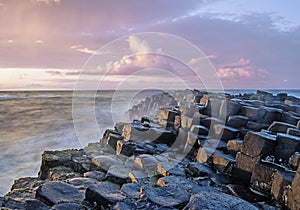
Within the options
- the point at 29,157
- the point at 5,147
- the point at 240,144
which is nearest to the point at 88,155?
the point at 240,144

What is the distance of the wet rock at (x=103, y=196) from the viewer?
2537 mm

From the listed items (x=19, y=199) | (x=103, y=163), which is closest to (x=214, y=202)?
(x=19, y=199)

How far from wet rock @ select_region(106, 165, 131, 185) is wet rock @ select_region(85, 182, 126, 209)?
64cm

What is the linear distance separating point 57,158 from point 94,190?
6.87 feet

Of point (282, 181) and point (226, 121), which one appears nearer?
point (282, 181)

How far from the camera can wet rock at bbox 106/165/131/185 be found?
3438 mm

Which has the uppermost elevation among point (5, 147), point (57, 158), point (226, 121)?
point (226, 121)

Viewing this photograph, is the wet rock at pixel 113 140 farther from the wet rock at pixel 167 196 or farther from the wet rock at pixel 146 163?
the wet rock at pixel 167 196

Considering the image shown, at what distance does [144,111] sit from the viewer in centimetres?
1720

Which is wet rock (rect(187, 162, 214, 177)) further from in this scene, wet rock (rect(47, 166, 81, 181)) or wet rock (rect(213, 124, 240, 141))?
wet rock (rect(47, 166, 81, 181))

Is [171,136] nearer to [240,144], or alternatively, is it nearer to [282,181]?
[240,144]

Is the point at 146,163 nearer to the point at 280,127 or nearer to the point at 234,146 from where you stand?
the point at 234,146

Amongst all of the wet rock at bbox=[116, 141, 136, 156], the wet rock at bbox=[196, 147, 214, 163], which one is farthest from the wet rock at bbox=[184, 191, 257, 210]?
the wet rock at bbox=[116, 141, 136, 156]

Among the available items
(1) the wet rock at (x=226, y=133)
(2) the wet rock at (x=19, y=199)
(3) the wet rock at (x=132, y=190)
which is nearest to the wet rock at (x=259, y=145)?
(1) the wet rock at (x=226, y=133)
